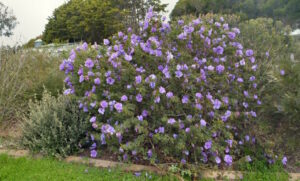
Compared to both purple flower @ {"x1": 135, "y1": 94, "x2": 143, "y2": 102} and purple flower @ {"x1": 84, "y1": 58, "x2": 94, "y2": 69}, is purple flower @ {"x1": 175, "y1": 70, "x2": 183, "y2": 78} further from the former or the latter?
purple flower @ {"x1": 84, "y1": 58, "x2": 94, "y2": 69}

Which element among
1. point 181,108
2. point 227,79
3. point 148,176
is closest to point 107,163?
point 148,176

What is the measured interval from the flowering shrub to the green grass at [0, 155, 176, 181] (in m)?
0.20

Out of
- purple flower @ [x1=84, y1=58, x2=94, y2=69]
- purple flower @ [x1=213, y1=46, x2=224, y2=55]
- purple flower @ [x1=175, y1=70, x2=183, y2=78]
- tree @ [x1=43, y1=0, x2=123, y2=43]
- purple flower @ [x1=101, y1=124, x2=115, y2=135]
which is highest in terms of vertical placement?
tree @ [x1=43, y1=0, x2=123, y2=43]

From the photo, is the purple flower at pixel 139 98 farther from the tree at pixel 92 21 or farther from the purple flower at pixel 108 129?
the tree at pixel 92 21

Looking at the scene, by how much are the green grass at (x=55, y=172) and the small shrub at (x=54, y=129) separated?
0.68 feet

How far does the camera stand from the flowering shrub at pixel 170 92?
2598 millimetres

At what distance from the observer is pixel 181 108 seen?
2.69m

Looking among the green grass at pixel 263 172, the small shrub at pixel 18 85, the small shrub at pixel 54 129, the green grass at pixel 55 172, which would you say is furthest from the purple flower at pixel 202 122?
the small shrub at pixel 18 85

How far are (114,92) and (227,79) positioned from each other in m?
1.22

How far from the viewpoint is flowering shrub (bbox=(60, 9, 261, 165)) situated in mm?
2598

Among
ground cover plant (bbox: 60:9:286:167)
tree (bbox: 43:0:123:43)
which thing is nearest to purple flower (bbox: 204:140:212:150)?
ground cover plant (bbox: 60:9:286:167)

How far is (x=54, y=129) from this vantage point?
3273 millimetres

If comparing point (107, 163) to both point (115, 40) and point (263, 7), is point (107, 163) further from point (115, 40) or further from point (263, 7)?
point (263, 7)

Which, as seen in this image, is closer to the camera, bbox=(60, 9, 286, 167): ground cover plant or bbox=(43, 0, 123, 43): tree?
bbox=(60, 9, 286, 167): ground cover plant
